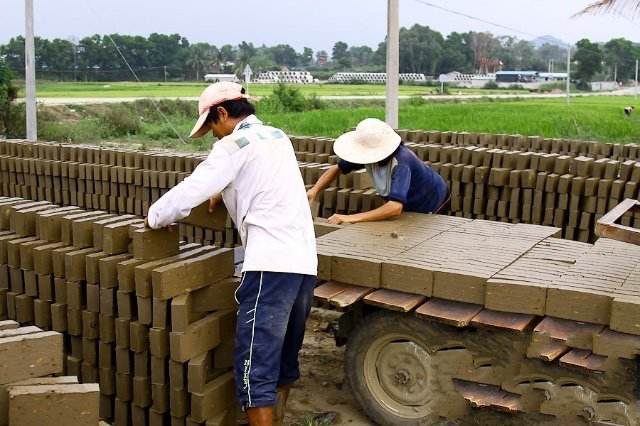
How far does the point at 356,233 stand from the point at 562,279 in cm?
165

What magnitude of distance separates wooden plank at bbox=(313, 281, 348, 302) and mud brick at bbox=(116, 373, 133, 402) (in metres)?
1.33

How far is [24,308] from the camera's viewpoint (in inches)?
204

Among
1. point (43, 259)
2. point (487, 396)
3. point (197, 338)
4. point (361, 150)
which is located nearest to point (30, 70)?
point (361, 150)

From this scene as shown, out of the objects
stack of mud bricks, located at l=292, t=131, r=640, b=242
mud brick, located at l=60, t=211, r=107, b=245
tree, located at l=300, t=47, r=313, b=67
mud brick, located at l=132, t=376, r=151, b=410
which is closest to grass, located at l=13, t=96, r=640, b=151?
stack of mud bricks, located at l=292, t=131, r=640, b=242

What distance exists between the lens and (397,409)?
521 cm

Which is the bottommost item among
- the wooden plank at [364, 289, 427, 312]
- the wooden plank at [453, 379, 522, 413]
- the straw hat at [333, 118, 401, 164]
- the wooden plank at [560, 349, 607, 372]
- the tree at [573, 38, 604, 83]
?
the wooden plank at [453, 379, 522, 413]

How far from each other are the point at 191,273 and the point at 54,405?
50.4 inches

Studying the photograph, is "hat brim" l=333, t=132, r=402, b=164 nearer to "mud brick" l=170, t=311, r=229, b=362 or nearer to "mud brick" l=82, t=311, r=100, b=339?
"mud brick" l=170, t=311, r=229, b=362

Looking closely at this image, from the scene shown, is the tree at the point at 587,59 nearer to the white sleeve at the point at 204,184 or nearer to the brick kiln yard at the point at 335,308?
the brick kiln yard at the point at 335,308

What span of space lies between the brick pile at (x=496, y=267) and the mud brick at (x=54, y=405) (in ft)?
6.55

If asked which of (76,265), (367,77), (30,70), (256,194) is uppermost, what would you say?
(367,77)

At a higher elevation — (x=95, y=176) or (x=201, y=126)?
(x=201, y=126)

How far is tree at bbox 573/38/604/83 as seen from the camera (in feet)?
241

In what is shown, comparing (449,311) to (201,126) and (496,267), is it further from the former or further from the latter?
(201,126)
